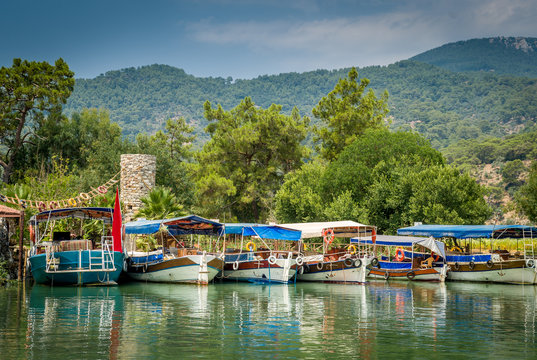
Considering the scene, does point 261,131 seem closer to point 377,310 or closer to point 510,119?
point 377,310

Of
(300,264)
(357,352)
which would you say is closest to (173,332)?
(357,352)

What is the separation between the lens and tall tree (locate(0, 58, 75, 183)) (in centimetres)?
5691

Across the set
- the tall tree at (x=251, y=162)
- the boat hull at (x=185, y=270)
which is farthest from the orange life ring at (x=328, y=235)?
the tall tree at (x=251, y=162)

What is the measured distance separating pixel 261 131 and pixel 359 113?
993cm

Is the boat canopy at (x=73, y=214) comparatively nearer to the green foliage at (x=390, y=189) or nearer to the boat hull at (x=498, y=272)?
the boat hull at (x=498, y=272)

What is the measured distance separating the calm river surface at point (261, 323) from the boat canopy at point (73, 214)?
11.3 ft

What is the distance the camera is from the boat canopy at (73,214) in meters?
29.8

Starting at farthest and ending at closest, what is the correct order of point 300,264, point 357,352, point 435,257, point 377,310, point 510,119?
point 510,119 < point 435,257 < point 300,264 < point 377,310 < point 357,352

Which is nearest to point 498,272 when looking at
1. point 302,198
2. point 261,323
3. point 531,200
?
point 531,200

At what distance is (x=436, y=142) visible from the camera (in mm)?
142500

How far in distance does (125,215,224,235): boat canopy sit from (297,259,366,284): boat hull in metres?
5.31

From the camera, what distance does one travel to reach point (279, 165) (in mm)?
65312

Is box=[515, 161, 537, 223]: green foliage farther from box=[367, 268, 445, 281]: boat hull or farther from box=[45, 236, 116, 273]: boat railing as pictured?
box=[45, 236, 116, 273]: boat railing

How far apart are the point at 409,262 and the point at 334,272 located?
636 cm
